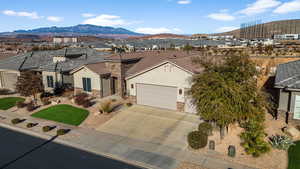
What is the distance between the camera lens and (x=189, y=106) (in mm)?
18828

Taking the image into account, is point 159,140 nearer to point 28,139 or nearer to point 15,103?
point 28,139

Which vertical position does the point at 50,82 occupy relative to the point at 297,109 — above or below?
above

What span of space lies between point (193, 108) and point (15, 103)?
1959 centimetres

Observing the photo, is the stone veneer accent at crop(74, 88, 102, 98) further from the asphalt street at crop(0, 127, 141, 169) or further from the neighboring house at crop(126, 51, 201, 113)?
the asphalt street at crop(0, 127, 141, 169)

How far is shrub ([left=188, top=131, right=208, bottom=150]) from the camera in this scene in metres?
12.9

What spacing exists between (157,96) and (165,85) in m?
1.53

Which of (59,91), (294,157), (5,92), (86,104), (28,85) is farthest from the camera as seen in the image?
(5,92)

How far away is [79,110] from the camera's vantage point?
20.5 meters

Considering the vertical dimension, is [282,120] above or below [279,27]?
below

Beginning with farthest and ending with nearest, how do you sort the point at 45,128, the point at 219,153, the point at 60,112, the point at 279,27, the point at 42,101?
1. the point at 279,27
2. the point at 42,101
3. the point at 60,112
4. the point at 45,128
5. the point at 219,153

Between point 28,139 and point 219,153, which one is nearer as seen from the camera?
point 219,153

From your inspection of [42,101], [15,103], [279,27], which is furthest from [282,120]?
[279,27]

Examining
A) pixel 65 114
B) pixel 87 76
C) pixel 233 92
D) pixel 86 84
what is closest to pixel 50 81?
pixel 86 84

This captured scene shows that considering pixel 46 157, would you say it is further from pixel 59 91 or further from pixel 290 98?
pixel 290 98
